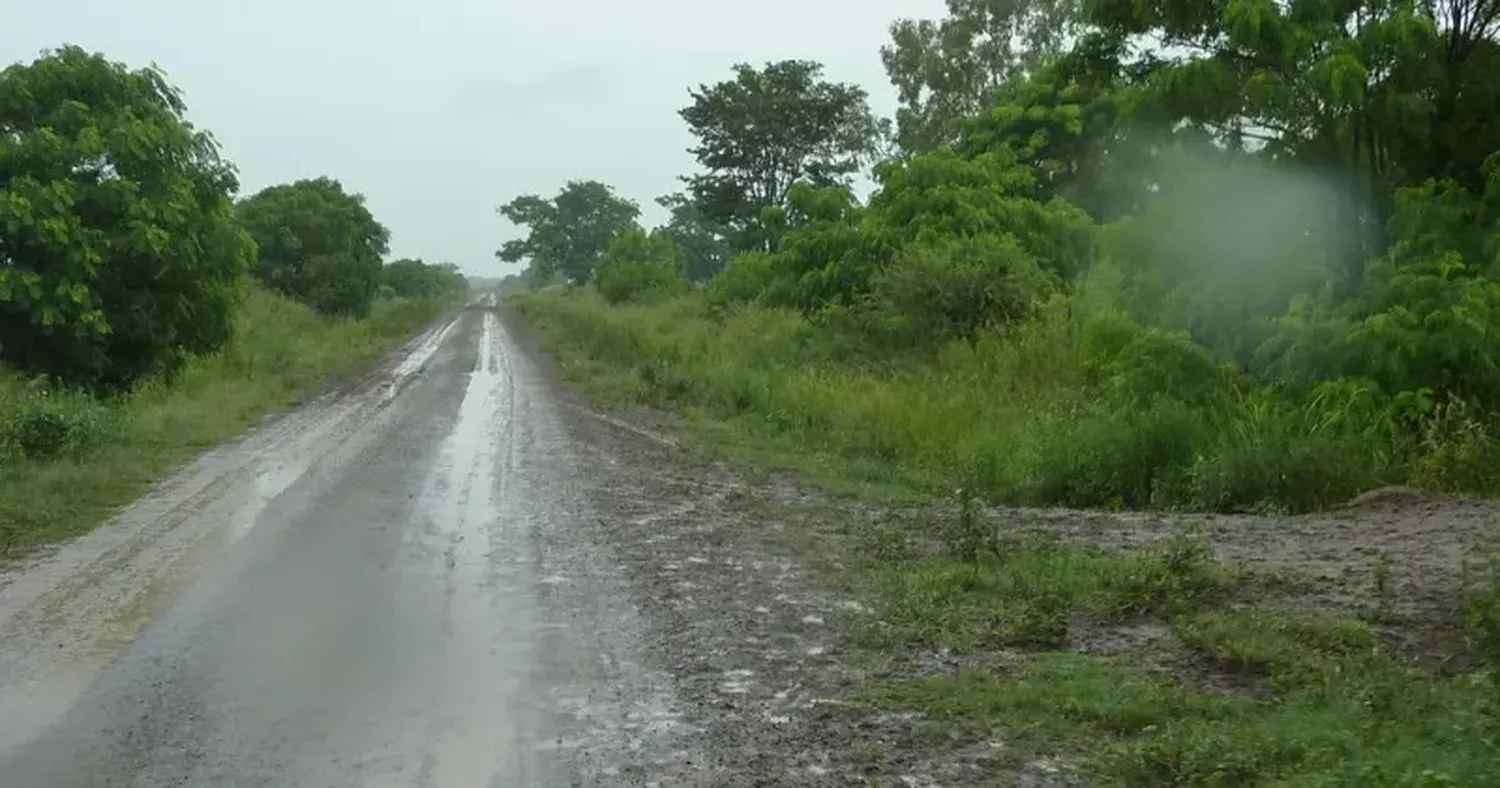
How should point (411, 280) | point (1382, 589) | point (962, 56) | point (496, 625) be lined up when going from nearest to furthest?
point (1382, 589), point (496, 625), point (962, 56), point (411, 280)

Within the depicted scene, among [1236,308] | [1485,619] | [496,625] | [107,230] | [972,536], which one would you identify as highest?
[107,230]

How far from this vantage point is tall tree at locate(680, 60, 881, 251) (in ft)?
159

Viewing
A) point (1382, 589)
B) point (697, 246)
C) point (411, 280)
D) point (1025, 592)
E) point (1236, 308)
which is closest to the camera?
point (1382, 589)

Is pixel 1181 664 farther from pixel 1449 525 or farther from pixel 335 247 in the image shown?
pixel 335 247

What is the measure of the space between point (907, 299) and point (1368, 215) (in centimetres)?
867

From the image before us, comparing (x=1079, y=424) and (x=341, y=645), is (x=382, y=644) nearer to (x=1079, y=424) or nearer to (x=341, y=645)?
Result: (x=341, y=645)

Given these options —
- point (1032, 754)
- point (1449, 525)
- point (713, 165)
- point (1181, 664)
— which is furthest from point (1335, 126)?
point (713, 165)

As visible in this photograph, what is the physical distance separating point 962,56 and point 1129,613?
123 feet

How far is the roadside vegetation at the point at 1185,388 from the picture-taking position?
5492mm

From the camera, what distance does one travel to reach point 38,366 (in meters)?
18.5

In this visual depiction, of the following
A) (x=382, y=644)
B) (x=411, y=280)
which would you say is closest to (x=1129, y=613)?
(x=382, y=644)

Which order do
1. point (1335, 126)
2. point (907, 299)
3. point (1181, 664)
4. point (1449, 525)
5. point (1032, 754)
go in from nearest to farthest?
point (1032, 754)
point (1181, 664)
point (1449, 525)
point (1335, 126)
point (907, 299)

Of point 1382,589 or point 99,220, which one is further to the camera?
point 99,220

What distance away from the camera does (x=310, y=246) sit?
169ft
